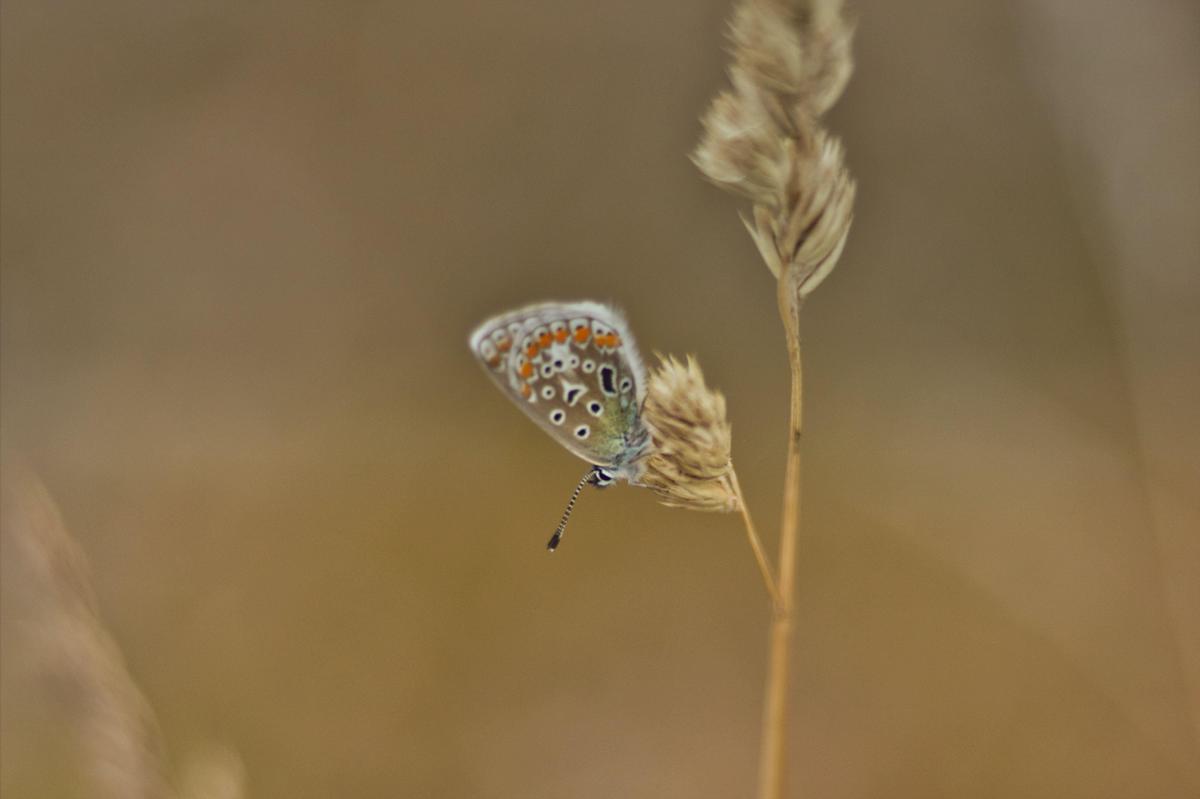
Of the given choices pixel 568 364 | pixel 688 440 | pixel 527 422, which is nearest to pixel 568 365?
pixel 568 364

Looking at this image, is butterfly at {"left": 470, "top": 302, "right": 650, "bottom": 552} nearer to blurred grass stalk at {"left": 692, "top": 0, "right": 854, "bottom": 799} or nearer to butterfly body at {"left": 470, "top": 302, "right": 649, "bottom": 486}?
butterfly body at {"left": 470, "top": 302, "right": 649, "bottom": 486}

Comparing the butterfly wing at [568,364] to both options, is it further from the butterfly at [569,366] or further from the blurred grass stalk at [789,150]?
the blurred grass stalk at [789,150]

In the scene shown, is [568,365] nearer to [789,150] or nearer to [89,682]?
[789,150]

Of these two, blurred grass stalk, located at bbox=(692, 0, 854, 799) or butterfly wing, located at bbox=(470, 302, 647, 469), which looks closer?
blurred grass stalk, located at bbox=(692, 0, 854, 799)

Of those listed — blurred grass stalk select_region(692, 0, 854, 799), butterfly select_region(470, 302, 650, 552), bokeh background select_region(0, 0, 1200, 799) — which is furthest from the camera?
bokeh background select_region(0, 0, 1200, 799)

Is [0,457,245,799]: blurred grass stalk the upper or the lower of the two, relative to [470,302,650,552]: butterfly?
lower

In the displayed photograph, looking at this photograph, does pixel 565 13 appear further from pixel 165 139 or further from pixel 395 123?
pixel 165 139

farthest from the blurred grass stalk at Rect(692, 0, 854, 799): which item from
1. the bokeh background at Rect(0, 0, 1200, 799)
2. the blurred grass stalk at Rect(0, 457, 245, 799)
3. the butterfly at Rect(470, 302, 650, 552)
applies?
the bokeh background at Rect(0, 0, 1200, 799)
